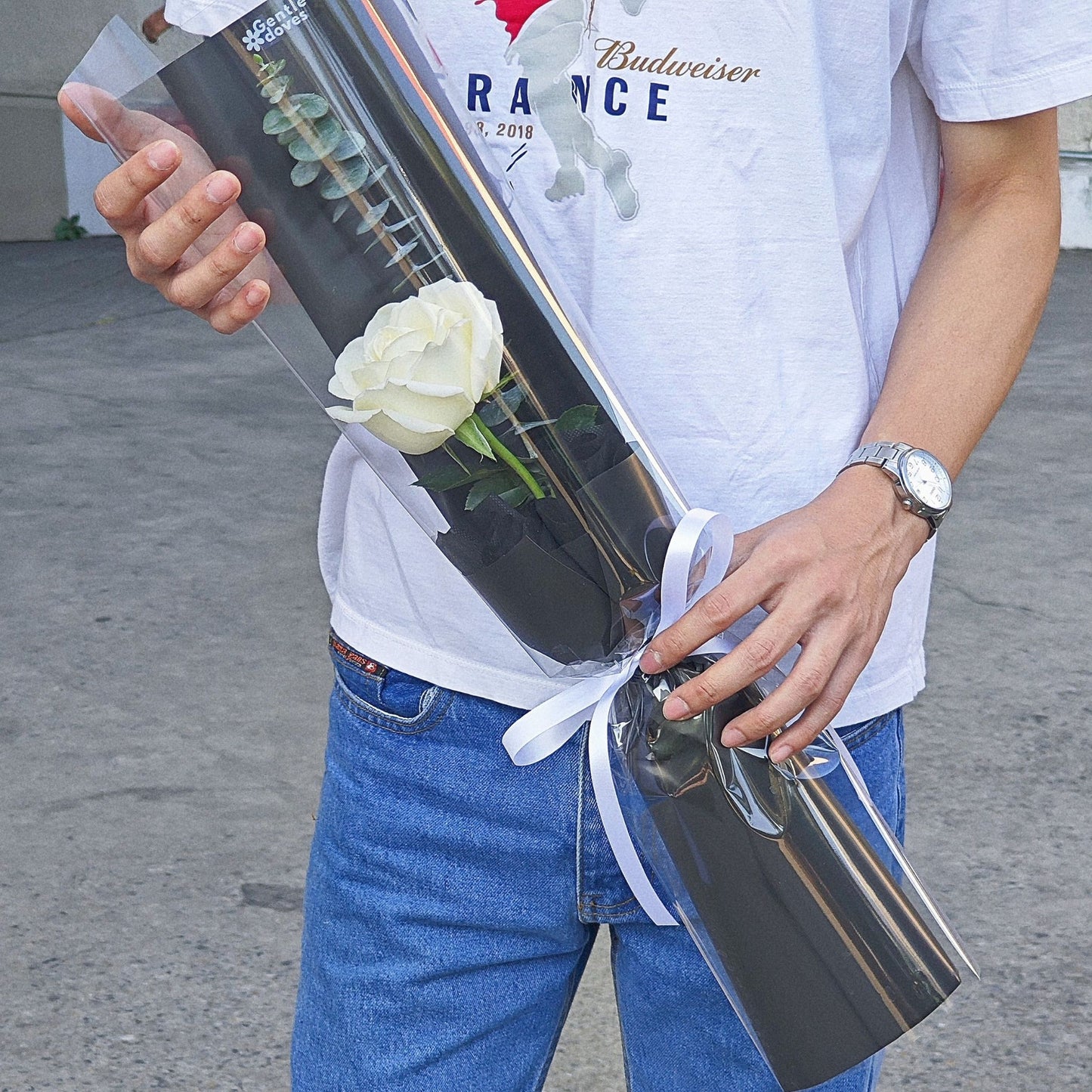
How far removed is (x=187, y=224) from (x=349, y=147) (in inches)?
3.8

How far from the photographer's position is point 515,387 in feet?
2.70

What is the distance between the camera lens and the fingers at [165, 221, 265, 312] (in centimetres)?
77

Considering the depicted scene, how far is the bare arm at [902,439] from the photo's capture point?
2.65 feet

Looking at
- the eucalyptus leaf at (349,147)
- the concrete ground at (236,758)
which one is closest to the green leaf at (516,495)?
the eucalyptus leaf at (349,147)

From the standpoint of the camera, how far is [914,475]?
0.87m

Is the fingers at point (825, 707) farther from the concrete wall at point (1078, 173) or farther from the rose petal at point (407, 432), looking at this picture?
the concrete wall at point (1078, 173)

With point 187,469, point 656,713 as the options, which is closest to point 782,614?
point 656,713

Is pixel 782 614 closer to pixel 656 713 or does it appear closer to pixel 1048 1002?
pixel 656 713

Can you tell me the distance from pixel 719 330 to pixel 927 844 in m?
2.15

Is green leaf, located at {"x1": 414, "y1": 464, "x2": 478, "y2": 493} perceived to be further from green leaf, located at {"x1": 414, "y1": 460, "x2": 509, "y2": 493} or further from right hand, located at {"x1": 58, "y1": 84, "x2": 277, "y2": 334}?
right hand, located at {"x1": 58, "y1": 84, "x2": 277, "y2": 334}

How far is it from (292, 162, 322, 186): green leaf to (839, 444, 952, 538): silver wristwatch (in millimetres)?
366

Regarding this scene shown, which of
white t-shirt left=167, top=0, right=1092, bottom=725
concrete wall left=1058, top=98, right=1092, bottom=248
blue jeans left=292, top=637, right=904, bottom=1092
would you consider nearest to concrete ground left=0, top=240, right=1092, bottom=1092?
blue jeans left=292, top=637, right=904, bottom=1092

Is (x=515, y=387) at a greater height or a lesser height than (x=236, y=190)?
lesser

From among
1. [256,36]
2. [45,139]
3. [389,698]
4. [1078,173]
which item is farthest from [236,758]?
[1078,173]
